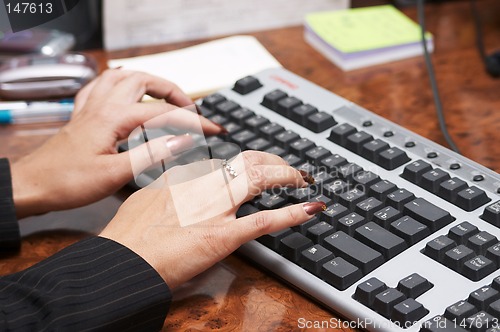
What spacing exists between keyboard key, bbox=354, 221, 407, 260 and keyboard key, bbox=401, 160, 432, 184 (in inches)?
3.0

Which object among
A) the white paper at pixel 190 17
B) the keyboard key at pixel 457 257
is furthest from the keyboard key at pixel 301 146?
the white paper at pixel 190 17

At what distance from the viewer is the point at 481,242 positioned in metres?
0.62

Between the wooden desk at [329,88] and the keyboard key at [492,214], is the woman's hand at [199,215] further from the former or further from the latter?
the keyboard key at [492,214]

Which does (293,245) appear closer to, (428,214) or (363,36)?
(428,214)

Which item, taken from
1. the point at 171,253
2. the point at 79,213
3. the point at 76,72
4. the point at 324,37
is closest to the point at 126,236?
the point at 171,253

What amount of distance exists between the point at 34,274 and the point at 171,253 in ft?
0.40

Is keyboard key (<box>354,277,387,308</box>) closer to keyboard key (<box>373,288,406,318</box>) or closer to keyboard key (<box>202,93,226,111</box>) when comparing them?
keyboard key (<box>373,288,406,318</box>)

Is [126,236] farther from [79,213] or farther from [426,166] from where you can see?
[426,166]

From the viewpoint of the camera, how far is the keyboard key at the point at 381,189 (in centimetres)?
69

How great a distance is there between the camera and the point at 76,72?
3.44ft

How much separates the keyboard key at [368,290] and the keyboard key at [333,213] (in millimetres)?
82

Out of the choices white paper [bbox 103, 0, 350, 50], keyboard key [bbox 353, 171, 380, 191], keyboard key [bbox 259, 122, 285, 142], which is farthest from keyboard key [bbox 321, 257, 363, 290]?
white paper [bbox 103, 0, 350, 50]

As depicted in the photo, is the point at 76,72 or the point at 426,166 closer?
the point at 426,166

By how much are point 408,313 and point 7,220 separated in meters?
0.43
